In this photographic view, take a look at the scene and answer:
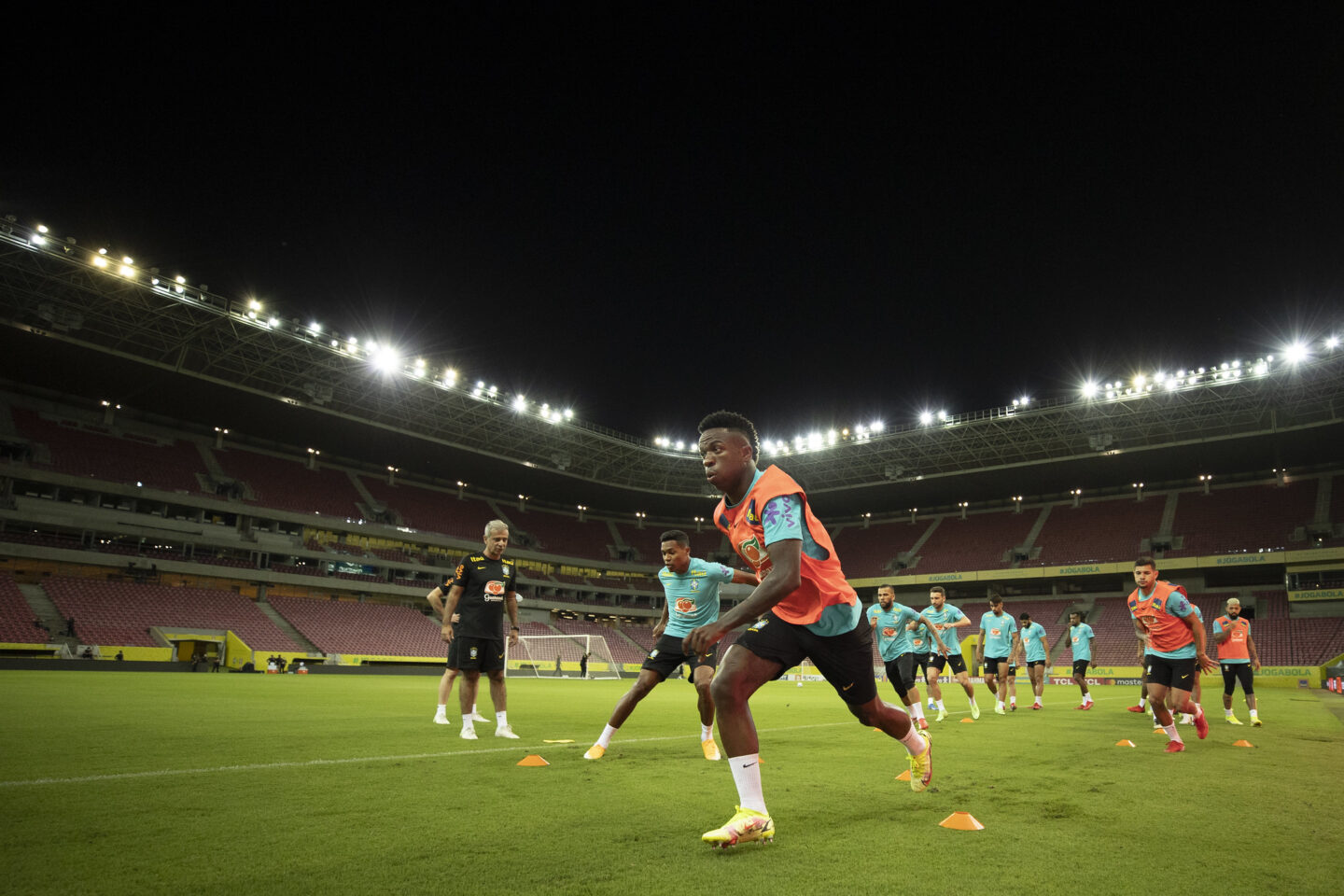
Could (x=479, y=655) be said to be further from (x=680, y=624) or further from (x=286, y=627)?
(x=286, y=627)

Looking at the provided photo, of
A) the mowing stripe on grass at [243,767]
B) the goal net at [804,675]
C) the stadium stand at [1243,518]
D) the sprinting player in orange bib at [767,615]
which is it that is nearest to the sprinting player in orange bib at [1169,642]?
the sprinting player in orange bib at [767,615]

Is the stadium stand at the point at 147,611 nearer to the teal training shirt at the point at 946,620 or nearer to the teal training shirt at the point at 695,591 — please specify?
the teal training shirt at the point at 946,620

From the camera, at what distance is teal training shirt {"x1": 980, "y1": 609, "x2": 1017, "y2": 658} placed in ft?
50.6

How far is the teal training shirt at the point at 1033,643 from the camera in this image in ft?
56.5

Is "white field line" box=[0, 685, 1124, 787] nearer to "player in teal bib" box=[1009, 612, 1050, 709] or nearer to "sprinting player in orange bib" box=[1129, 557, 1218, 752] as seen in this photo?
"sprinting player in orange bib" box=[1129, 557, 1218, 752]

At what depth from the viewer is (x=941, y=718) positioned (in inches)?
516

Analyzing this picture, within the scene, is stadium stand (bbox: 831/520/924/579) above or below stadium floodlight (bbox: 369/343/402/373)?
below

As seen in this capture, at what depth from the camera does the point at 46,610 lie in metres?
34.8

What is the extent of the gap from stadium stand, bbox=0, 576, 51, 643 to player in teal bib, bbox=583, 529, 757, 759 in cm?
3605

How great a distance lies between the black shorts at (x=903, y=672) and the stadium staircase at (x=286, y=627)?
1516 inches

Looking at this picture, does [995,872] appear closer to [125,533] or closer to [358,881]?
[358,881]

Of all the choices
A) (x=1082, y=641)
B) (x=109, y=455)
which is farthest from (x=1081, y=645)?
(x=109, y=455)

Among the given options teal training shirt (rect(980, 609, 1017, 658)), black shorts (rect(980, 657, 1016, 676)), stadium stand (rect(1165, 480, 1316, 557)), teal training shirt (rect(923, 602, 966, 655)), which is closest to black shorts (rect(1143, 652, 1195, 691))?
teal training shirt (rect(923, 602, 966, 655))

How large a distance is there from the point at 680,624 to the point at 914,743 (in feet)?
11.2
